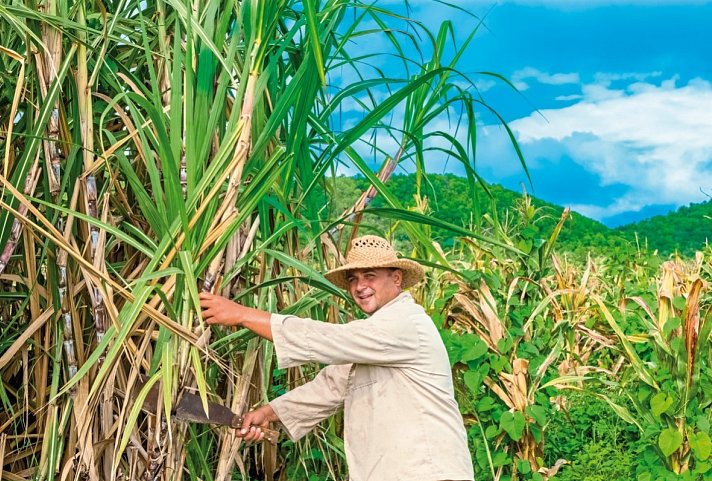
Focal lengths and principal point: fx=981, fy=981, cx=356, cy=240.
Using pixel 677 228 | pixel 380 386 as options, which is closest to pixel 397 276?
pixel 380 386

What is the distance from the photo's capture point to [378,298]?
247cm

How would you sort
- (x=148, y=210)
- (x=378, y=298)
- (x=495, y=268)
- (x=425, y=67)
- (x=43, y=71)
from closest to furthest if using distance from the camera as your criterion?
(x=148, y=210)
(x=43, y=71)
(x=378, y=298)
(x=425, y=67)
(x=495, y=268)

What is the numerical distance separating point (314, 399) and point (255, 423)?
0.23 m

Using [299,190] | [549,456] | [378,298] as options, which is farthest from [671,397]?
[299,190]

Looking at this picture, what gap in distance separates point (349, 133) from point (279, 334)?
1.63ft

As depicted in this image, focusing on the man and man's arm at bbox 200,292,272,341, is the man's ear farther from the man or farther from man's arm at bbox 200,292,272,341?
man's arm at bbox 200,292,272,341

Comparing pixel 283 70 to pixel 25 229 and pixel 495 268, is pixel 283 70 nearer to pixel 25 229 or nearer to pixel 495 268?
pixel 25 229

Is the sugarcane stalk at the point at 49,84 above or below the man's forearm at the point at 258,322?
above

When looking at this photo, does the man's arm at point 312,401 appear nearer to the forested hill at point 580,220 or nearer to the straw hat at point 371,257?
the straw hat at point 371,257

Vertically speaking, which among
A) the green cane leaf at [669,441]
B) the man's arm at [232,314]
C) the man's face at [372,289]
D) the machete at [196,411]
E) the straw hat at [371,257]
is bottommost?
the green cane leaf at [669,441]

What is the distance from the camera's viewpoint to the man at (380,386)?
2.29 metres

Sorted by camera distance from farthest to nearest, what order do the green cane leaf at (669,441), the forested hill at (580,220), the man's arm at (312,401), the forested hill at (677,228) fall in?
the forested hill at (677,228) < the forested hill at (580,220) < the green cane leaf at (669,441) < the man's arm at (312,401)

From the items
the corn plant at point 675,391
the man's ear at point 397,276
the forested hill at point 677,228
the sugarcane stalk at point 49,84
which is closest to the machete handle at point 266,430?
the man's ear at point 397,276

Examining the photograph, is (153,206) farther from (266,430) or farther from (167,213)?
(266,430)
